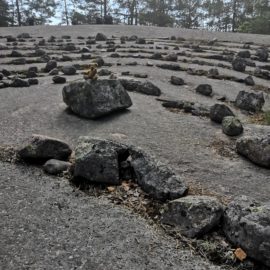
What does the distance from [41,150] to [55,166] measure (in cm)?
31

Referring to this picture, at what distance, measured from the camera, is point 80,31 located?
81.7 feet

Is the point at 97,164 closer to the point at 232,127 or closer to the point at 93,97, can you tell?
the point at 93,97

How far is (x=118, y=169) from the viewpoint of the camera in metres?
4.73

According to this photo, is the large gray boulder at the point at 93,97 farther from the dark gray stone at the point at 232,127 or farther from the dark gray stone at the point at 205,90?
the dark gray stone at the point at 205,90

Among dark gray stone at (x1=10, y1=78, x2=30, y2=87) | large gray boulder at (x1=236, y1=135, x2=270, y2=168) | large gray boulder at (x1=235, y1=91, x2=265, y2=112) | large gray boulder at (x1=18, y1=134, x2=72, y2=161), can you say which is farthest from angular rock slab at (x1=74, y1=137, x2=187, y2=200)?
dark gray stone at (x1=10, y1=78, x2=30, y2=87)

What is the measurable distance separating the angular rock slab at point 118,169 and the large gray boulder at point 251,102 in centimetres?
479

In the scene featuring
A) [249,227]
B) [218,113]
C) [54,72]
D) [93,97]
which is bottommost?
[54,72]

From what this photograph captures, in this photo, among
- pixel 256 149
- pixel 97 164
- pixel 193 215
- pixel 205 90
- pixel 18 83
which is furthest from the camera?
pixel 205 90

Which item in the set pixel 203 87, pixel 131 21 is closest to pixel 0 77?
pixel 203 87

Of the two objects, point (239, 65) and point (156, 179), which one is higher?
point (156, 179)

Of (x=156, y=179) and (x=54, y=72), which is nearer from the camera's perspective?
(x=156, y=179)

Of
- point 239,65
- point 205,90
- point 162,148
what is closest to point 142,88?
point 205,90

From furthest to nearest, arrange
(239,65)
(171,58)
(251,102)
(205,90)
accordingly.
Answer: (171,58) < (239,65) < (205,90) < (251,102)

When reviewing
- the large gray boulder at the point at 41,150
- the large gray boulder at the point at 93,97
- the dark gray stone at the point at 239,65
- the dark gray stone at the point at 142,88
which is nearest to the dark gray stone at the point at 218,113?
the large gray boulder at the point at 93,97
